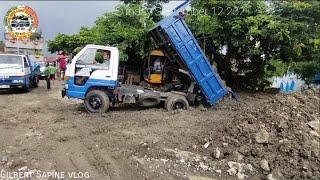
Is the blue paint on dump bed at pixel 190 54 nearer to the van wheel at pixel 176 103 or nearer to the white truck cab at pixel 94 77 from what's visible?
the van wheel at pixel 176 103

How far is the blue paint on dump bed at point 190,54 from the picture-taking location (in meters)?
12.2

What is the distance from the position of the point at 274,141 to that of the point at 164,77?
5.65 m

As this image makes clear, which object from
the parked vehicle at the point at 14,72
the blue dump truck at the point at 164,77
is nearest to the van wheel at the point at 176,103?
the blue dump truck at the point at 164,77

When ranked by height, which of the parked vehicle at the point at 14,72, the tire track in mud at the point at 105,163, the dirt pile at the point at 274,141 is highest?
the parked vehicle at the point at 14,72

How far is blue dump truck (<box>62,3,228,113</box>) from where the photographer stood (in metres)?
11.4

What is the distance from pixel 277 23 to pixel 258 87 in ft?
14.3

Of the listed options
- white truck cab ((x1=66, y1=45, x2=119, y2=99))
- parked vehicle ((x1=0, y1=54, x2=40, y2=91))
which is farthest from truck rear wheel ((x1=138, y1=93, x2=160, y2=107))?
parked vehicle ((x1=0, y1=54, x2=40, y2=91))

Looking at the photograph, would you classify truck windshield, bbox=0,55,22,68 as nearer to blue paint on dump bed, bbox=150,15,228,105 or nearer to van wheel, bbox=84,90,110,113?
van wheel, bbox=84,90,110,113

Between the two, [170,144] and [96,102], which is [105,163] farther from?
[96,102]

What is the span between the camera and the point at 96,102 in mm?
11445

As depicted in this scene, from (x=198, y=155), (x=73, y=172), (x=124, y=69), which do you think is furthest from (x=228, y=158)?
(x=124, y=69)

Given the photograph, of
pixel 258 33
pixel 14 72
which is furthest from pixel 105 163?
pixel 14 72

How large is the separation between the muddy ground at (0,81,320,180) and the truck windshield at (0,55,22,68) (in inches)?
237

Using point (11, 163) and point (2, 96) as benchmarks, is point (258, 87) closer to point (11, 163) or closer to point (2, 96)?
point (2, 96)
